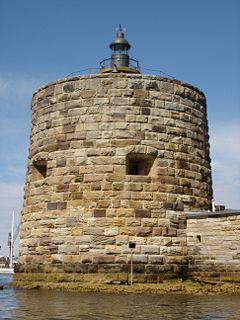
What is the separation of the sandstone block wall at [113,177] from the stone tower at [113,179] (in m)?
0.03

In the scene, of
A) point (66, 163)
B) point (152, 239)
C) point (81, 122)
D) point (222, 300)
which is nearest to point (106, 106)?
point (81, 122)

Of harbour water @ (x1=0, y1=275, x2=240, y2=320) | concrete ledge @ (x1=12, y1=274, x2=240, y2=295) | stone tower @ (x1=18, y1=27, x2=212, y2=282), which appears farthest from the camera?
stone tower @ (x1=18, y1=27, x2=212, y2=282)

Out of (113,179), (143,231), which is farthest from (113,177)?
(143,231)

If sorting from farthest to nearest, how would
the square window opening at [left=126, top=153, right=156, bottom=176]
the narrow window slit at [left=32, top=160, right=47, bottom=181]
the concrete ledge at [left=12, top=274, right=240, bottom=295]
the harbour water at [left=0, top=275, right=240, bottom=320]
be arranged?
the narrow window slit at [left=32, top=160, right=47, bottom=181] < the square window opening at [left=126, top=153, right=156, bottom=176] < the concrete ledge at [left=12, top=274, right=240, bottom=295] < the harbour water at [left=0, top=275, right=240, bottom=320]

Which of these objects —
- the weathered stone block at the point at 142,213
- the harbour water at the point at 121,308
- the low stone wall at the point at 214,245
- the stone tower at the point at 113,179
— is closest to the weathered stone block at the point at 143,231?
the stone tower at the point at 113,179

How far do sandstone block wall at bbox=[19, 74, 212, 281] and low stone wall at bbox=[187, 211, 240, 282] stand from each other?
325 mm

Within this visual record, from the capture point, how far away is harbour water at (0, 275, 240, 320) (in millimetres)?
6793

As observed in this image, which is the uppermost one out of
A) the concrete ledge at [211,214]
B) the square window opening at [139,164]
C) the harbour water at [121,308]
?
the square window opening at [139,164]

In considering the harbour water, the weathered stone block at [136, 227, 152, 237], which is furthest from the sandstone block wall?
the harbour water

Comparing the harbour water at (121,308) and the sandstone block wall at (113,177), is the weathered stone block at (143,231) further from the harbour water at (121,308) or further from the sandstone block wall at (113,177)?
the harbour water at (121,308)

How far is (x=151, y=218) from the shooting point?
42.2 ft

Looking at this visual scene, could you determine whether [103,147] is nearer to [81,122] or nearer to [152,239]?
[81,122]

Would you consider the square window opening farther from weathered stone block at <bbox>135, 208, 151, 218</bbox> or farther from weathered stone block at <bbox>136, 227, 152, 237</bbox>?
weathered stone block at <bbox>136, 227, 152, 237</bbox>

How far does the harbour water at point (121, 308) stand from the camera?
679cm
